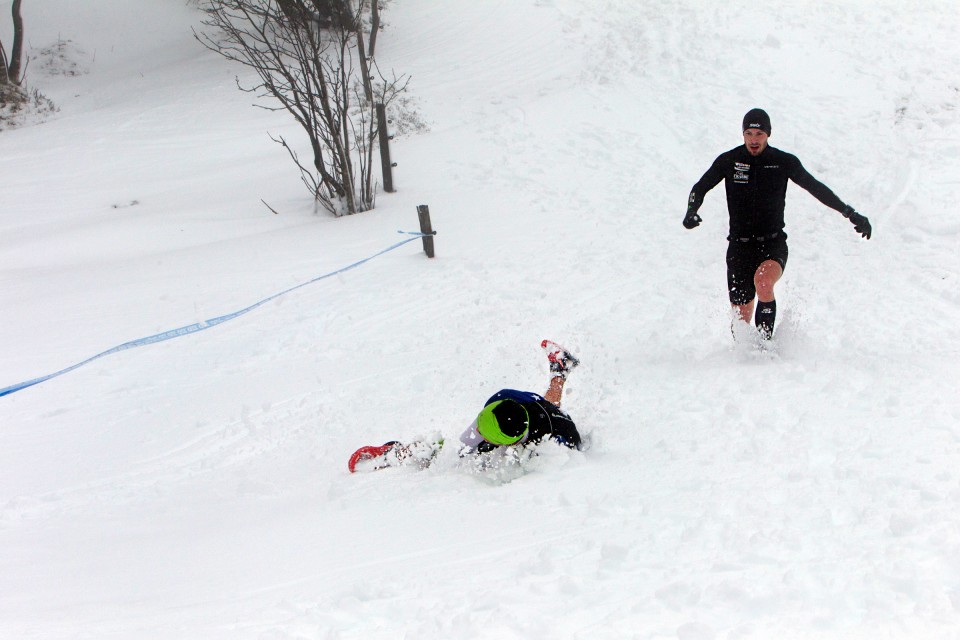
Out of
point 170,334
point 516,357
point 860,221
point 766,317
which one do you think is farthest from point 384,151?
point 860,221

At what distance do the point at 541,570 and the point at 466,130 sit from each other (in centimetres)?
987

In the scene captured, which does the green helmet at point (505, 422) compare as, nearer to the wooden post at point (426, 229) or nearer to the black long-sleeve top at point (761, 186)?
the black long-sleeve top at point (761, 186)

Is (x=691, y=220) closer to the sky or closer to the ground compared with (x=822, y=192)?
closer to the ground

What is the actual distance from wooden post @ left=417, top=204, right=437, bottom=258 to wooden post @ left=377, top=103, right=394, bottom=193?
255cm

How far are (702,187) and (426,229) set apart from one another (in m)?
3.42

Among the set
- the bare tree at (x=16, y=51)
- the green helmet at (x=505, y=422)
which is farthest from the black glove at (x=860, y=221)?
the bare tree at (x=16, y=51)

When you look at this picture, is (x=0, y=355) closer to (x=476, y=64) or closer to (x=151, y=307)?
(x=151, y=307)

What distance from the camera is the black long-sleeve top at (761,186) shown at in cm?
475

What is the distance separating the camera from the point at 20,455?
15.8 ft

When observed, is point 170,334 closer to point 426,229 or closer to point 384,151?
point 426,229

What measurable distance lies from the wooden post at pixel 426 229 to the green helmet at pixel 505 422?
14.8 feet

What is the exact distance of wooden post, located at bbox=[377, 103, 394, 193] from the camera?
32.4 ft

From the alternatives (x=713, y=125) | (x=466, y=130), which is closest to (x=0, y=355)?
(x=466, y=130)

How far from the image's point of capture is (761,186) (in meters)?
4.79
